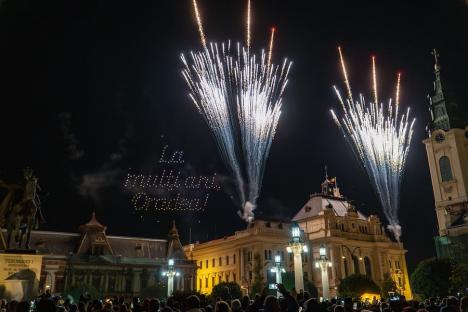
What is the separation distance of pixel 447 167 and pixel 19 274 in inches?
3092

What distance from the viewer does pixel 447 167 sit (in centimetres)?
8150

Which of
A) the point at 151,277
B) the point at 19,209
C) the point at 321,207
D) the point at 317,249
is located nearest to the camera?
the point at 19,209

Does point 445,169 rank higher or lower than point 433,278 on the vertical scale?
higher

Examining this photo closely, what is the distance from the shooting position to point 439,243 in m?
73.5

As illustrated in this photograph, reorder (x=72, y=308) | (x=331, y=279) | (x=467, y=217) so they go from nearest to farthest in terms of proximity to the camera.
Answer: (x=72, y=308), (x=467, y=217), (x=331, y=279)

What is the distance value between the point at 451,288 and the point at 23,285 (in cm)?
4776

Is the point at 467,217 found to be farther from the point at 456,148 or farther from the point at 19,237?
the point at 19,237

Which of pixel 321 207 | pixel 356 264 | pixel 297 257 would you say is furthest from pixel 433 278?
pixel 321 207

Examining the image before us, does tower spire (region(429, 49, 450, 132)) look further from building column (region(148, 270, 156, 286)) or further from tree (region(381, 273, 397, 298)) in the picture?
building column (region(148, 270, 156, 286))

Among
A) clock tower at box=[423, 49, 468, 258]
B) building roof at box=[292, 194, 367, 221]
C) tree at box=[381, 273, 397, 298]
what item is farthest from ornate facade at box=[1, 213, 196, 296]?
clock tower at box=[423, 49, 468, 258]

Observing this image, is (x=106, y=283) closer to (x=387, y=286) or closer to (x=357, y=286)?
(x=357, y=286)

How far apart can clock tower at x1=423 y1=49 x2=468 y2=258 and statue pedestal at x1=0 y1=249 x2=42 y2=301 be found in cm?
6563

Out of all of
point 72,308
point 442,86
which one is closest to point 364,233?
point 442,86

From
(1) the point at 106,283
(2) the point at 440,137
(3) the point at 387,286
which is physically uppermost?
(2) the point at 440,137
